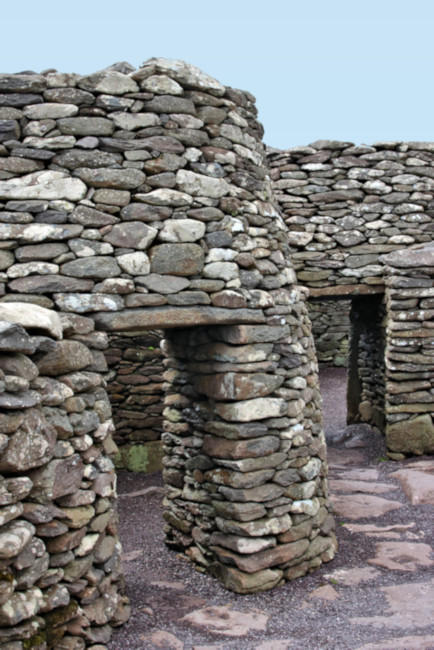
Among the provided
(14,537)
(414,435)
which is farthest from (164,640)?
(414,435)

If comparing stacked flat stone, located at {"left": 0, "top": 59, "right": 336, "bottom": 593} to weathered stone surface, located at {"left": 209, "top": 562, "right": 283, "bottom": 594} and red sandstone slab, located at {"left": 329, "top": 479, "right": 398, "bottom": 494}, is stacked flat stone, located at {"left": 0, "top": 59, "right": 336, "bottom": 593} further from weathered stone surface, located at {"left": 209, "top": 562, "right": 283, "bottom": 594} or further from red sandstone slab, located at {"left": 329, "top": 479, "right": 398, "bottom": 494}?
red sandstone slab, located at {"left": 329, "top": 479, "right": 398, "bottom": 494}

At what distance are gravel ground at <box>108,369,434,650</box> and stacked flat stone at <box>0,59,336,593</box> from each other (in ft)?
0.54

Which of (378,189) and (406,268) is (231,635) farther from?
(378,189)

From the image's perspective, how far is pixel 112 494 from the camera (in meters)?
3.72

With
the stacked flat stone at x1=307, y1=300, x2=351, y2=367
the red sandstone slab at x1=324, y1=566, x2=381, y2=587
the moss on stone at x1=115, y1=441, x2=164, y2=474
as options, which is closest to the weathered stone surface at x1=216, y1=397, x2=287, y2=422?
the red sandstone slab at x1=324, y1=566, x2=381, y2=587

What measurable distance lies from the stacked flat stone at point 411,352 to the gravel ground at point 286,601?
144cm

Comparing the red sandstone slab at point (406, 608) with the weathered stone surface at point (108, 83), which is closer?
the red sandstone slab at point (406, 608)

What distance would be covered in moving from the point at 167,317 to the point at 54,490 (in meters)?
1.32

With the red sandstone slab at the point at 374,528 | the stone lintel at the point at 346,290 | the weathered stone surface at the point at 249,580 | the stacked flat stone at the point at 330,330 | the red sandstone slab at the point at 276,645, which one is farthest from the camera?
the stacked flat stone at the point at 330,330

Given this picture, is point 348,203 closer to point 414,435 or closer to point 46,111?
point 414,435

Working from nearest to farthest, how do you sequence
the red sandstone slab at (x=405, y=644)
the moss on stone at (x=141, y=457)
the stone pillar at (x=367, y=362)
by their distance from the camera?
the red sandstone slab at (x=405, y=644) → the moss on stone at (x=141, y=457) → the stone pillar at (x=367, y=362)

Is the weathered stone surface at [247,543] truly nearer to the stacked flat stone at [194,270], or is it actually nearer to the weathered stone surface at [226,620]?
the stacked flat stone at [194,270]

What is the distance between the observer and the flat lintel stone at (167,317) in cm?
377

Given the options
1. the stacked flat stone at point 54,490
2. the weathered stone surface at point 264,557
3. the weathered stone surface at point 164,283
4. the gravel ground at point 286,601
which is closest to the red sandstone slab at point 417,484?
the gravel ground at point 286,601
